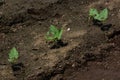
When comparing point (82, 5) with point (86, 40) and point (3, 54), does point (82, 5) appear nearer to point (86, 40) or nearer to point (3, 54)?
point (86, 40)

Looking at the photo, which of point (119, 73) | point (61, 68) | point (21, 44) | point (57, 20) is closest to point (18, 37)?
point (21, 44)

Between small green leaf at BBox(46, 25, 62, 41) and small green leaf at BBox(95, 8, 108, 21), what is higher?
small green leaf at BBox(95, 8, 108, 21)

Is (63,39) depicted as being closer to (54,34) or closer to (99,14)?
(54,34)

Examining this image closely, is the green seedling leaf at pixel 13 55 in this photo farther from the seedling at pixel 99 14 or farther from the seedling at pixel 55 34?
the seedling at pixel 99 14

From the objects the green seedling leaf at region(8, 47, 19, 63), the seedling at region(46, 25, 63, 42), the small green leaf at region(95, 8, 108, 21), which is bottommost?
the green seedling leaf at region(8, 47, 19, 63)

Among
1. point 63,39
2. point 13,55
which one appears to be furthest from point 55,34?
point 13,55

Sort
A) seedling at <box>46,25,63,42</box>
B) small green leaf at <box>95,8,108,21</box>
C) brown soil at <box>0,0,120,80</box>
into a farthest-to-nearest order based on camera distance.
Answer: small green leaf at <box>95,8,108,21</box>, seedling at <box>46,25,63,42</box>, brown soil at <box>0,0,120,80</box>

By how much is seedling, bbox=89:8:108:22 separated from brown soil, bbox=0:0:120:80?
0.09 meters

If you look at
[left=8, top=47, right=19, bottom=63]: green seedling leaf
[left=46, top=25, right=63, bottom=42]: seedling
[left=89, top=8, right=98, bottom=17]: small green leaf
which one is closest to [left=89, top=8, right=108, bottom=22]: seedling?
[left=89, top=8, right=98, bottom=17]: small green leaf

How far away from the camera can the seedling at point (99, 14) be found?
4562 mm

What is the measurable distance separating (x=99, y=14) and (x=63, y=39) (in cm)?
61

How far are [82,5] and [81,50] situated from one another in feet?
3.52

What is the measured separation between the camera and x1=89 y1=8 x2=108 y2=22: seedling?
4.56 meters

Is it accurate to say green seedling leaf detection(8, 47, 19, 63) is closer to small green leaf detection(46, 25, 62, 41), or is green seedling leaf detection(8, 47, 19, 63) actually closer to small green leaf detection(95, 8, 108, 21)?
small green leaf detection(46, 25, 62, 41)
